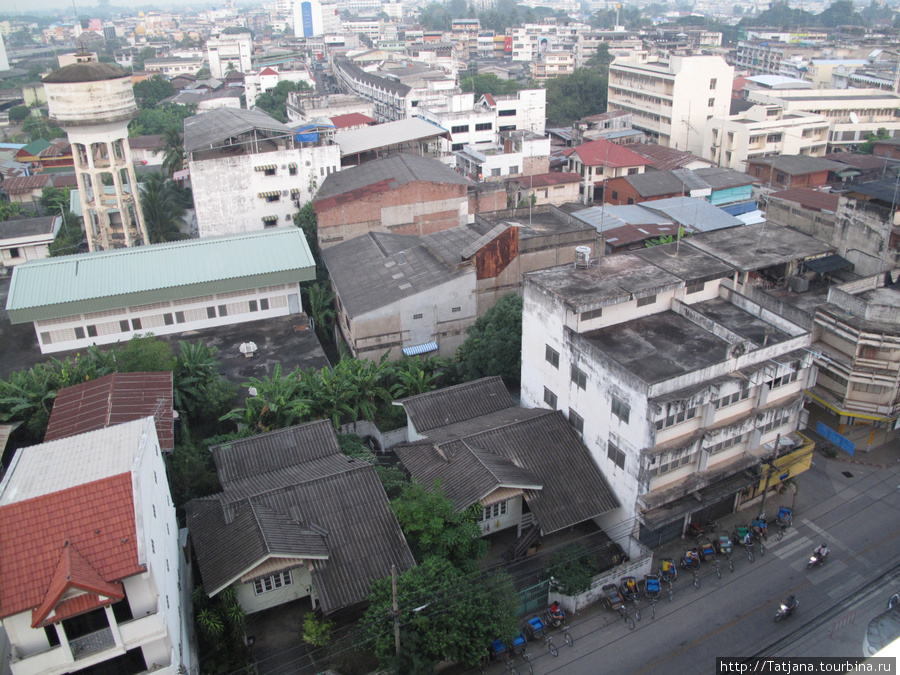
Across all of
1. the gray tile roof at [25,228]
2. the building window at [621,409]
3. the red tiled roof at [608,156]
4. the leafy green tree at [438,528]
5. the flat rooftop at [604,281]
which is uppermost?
the flat rooftop at [604,281]

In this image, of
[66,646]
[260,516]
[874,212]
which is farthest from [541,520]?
[874,212]

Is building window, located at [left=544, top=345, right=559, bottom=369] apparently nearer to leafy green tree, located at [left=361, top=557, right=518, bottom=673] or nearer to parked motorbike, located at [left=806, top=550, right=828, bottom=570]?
leafy green tree, located at [left=361, top=557, right=518, bottom=673]

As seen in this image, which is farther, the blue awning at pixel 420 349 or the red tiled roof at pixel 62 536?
the blue awning at pixel 420 349

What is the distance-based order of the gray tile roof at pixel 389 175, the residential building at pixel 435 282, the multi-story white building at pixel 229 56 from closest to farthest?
the residential building at pixel 435 282 < the gray tile roof at pixel 389 175 < the multi-story white building at pixel 229 56

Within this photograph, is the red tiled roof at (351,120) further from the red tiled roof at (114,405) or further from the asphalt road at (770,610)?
the asphalt road at (770,610)

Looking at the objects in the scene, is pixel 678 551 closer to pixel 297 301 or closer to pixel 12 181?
pixel 297 301

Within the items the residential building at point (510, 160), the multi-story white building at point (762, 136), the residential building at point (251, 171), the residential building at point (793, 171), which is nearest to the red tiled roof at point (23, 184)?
the residential building at point (251, 171)
